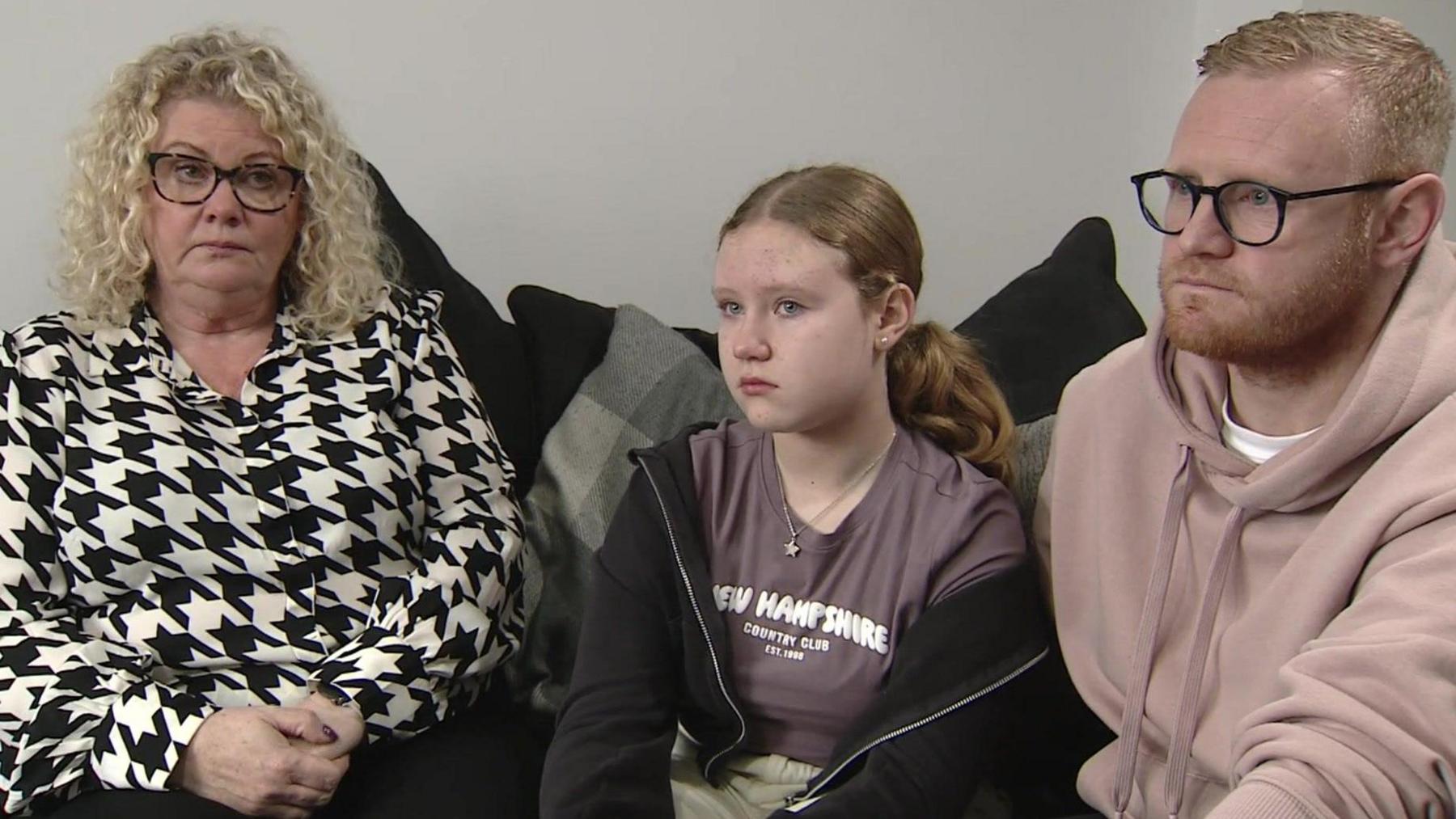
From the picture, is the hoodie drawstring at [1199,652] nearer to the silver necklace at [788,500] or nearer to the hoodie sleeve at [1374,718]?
the hoodie sleeve at [1374,718]

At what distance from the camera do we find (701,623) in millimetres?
1555

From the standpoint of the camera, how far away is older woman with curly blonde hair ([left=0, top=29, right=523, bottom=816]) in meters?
1.58

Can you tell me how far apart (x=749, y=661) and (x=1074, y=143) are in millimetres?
1393

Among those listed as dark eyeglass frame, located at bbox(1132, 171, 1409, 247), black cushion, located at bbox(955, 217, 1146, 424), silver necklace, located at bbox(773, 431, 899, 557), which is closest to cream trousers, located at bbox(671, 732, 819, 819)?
silver necklace, located at bbox(773, 431, 899, 557)

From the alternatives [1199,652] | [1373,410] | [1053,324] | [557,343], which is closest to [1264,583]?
[1199,652]

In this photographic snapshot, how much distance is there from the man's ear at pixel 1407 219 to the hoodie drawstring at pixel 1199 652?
0.93ft

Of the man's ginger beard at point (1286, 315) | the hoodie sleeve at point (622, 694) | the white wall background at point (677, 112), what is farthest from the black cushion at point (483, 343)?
the man's ginger beard at point (1286, 315)

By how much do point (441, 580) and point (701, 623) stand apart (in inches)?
15.0

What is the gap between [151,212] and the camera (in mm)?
1768

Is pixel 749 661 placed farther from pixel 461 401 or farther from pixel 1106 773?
pixel 461 401

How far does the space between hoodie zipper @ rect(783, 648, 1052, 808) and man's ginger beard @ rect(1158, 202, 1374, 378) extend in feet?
1.31

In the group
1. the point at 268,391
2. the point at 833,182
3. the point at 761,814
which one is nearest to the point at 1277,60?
the point at 833,182

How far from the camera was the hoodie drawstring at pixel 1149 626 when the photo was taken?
4.70 ft

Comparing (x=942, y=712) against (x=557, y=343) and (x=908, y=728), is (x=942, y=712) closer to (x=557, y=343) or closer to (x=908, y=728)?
(x=908, y=728)
